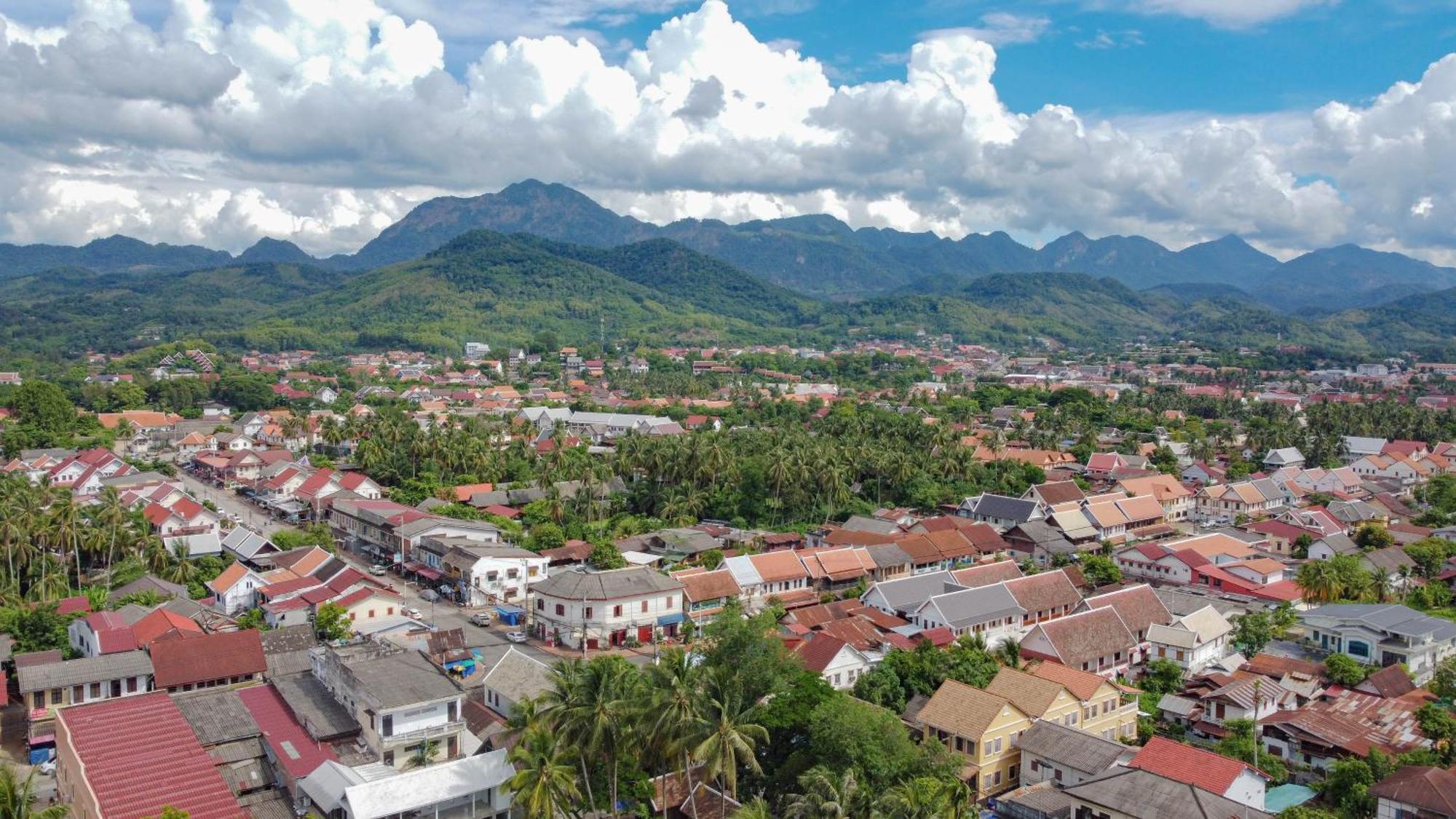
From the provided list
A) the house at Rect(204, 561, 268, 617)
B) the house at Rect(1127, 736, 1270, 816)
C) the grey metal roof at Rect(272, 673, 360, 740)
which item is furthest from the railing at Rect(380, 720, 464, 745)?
the house at Rect(204, 561, 268, 617)

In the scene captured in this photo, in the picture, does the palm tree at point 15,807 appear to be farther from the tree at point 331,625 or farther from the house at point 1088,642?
the house at point 1088,642

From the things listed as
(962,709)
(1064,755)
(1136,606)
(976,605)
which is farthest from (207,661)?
(1136,606)

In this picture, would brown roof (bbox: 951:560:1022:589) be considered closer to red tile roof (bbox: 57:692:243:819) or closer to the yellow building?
the yellow building

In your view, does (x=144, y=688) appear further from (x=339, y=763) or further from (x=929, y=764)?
(x=929, y=764)

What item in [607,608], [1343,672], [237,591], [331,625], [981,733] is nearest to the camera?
[981,733]

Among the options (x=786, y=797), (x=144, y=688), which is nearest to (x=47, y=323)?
(x=144, y=688)

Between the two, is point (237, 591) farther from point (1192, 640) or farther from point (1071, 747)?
point (1192, 640)
